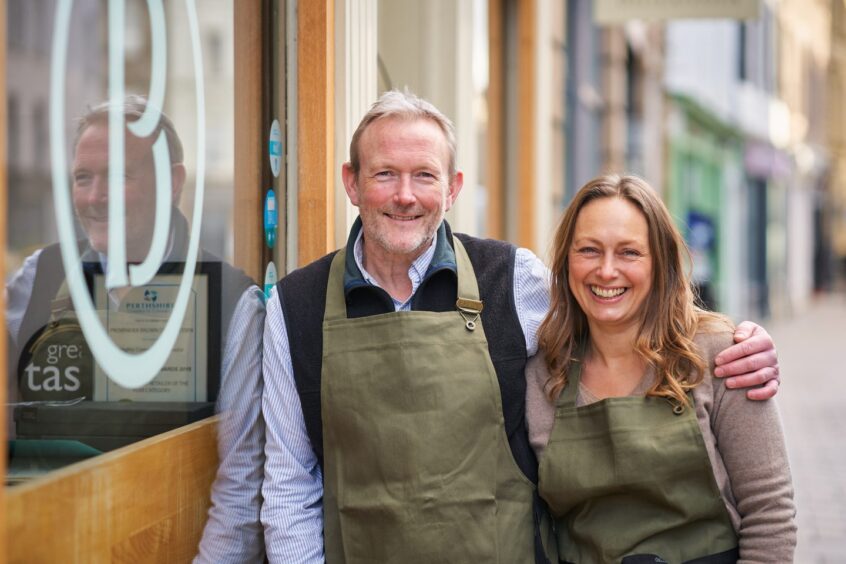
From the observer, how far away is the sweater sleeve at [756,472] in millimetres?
2254

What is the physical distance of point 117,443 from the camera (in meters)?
2.21

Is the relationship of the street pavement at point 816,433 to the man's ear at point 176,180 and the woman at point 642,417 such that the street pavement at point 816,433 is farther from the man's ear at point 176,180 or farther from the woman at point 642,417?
the man's ear at point 176,180

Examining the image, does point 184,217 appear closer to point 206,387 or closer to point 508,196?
point 206,387

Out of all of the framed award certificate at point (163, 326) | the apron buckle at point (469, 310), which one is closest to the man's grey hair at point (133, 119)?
the framed award certificate at point (163, 326)

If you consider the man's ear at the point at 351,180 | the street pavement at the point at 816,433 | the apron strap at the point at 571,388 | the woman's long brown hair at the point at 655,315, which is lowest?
the street pavement at the point at 816,433

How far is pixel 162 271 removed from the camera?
2449mm

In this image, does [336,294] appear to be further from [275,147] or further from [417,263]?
[275,147]

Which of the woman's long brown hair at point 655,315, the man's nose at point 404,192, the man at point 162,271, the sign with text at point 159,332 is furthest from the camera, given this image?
the man's nose at point 404,192

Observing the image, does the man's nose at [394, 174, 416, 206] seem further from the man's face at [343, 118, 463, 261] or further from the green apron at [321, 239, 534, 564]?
the green apron at [321, 239, 534, 564]

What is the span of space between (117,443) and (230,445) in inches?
20.2

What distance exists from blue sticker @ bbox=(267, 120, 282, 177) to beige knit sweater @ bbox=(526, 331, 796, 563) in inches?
47.8

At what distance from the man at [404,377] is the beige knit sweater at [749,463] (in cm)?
6

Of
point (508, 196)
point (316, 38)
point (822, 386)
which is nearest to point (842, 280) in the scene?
point (822, 386)

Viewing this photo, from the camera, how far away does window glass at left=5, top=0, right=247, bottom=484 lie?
1.86 m
